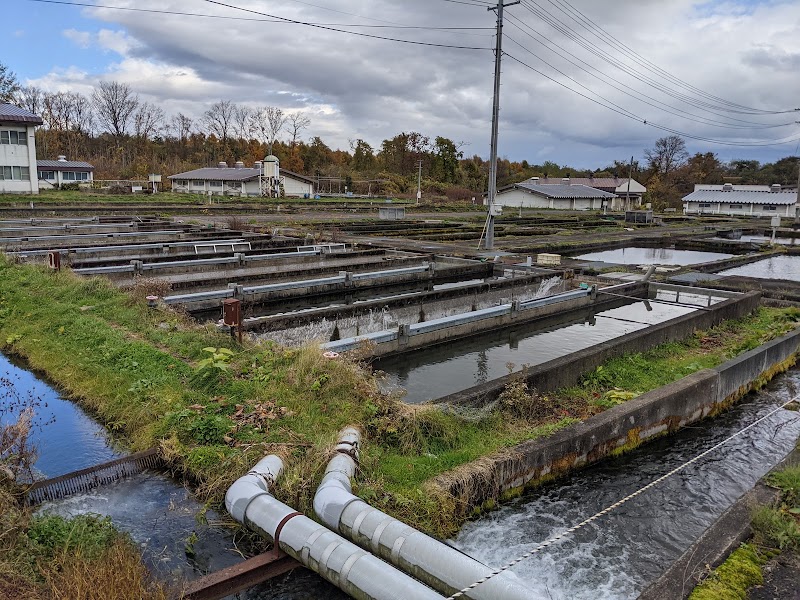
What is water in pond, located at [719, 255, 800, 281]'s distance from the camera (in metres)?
19.8

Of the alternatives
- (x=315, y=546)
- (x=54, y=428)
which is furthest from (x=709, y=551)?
(x=54, y=428)

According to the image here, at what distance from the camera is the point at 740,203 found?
6206 cm

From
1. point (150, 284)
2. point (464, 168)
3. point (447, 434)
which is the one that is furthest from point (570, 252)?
point (464, 168)

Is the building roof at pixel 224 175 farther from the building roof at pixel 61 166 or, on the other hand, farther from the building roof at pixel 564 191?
the building roof at pixel 564 191

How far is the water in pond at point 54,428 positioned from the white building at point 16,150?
3457 centimetres

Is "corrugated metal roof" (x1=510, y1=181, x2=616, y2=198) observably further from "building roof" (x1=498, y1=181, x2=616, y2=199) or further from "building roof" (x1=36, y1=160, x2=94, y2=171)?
"building roof" (x1=36, y1=160, x2=94, y2=171)

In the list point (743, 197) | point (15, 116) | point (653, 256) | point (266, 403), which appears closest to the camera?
point (266, 403)

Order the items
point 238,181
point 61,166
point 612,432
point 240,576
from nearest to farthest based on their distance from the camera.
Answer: point 240,576
point 612,432
point 61,166
point 238,181

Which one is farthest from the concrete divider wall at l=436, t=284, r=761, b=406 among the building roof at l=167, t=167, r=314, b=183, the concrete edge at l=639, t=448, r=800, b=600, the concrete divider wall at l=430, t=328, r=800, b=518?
the building roof at l=167, t=167, r=314, b=183

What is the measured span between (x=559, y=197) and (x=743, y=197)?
65.5 ft

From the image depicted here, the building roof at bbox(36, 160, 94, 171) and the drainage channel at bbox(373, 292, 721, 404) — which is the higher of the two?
the building roof at bbox(36, 160, 94, 171)

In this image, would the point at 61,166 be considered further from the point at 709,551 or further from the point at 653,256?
the point at 709,551

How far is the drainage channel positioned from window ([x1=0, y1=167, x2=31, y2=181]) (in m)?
36.8

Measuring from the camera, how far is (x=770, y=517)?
170 inches
